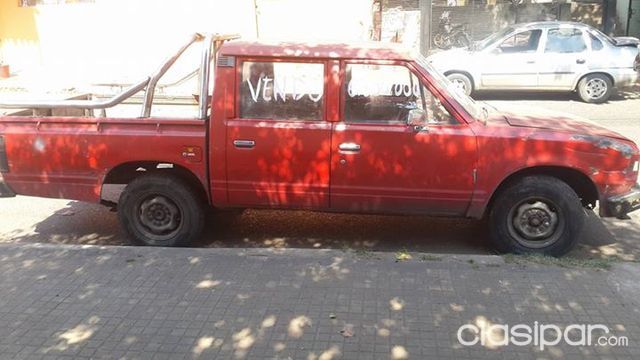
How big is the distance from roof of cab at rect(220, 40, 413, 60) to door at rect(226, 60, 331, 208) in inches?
3.3

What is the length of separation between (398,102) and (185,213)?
6.90 ft

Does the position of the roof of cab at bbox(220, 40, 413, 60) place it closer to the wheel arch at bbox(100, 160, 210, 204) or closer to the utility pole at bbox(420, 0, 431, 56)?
the wheel arch at bbox(100, 160, 210, 204)

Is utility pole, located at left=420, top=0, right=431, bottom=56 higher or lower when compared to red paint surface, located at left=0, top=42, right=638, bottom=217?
higher

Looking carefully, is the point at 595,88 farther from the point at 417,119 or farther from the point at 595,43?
the point at 417,119

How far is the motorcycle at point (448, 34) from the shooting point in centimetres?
1772

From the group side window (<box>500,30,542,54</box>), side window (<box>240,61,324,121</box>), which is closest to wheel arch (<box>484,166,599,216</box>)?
side window (<box>240,61,324,121</box>)

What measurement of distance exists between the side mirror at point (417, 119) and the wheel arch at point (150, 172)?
6.17 feet

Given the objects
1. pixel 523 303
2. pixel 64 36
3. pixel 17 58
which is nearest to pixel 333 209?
pixel 523 303

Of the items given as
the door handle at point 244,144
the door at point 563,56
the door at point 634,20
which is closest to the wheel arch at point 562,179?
the door handle at point 244,144

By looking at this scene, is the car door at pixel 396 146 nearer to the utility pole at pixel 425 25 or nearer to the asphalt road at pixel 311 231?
the asphalt road at pixel 311 231

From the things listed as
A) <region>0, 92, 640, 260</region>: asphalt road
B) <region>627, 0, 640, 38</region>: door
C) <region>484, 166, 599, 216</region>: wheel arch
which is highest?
<region>627, 0, 640, 38</region>: door

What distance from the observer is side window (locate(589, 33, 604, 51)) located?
1300cm

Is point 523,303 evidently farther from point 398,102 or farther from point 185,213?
point 185,213

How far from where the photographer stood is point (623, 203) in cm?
524
